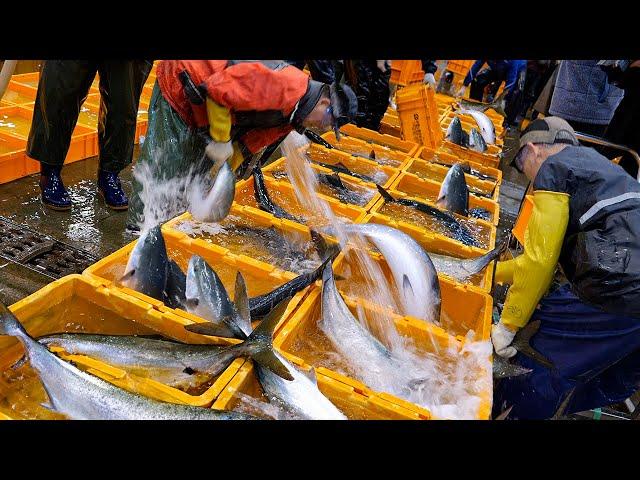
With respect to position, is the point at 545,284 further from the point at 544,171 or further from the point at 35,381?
the point at 35,381

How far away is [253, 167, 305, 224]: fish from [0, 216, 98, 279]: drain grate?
1260 millimetres

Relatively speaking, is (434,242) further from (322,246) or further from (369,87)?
(369,87)

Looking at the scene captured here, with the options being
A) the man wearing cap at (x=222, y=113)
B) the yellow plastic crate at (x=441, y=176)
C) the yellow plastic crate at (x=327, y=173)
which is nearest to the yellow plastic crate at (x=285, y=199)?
the man wearing cap at (x=222, y=113)

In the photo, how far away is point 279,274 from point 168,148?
1402 mm

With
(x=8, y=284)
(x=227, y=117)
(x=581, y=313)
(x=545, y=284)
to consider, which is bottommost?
(x=8, y=284)

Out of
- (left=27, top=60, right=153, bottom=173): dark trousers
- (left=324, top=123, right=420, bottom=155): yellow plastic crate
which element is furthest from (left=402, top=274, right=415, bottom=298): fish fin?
(left=324, top=123, right=420, bottom=155): yellow plastic crate

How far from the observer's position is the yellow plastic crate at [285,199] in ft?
13.4

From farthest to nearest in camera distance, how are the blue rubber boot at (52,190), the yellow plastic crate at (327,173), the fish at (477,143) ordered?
the fish at (477,143) < the yellow plastic crate at (327,173) < the blue rubber boot at (52,190)

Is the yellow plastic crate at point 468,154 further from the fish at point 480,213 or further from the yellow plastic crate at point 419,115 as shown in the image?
the fish at point 480,213

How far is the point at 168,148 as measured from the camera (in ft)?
11.9

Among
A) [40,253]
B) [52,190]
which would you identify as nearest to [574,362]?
[40,253]

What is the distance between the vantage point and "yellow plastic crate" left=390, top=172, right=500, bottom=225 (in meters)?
5.41

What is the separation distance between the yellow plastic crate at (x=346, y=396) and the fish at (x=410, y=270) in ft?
3.50

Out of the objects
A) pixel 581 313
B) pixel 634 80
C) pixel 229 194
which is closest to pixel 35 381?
pixel 229 194
